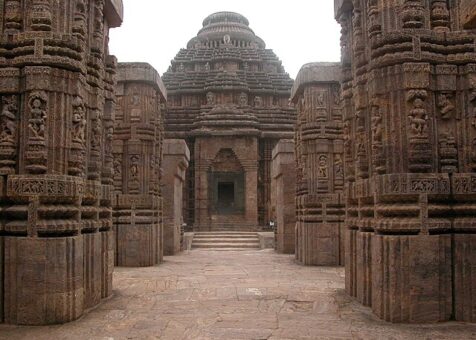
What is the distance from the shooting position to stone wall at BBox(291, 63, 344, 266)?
546 inches

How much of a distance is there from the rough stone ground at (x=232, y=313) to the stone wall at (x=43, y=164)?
18.8 inches

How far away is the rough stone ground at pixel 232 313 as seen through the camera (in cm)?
595

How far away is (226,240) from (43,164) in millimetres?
15479

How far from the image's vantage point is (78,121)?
7.02 metres

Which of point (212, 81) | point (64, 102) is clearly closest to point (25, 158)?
point (64, 102)

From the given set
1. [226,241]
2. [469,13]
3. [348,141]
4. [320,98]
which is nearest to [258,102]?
[226,241]

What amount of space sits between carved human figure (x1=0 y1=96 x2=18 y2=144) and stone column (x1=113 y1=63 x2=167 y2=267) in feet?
22.9

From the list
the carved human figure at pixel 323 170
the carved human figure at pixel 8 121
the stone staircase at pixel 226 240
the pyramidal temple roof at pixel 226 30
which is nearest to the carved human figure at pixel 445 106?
the carved human figure at pixel 8 121

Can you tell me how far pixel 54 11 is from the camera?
22.5ft

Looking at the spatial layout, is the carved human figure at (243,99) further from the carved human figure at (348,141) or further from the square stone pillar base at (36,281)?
the square stone pillar base at (36,281)

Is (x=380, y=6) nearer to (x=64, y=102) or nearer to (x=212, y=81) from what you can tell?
(x=64, y=102)

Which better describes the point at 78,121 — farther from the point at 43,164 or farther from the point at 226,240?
the point at 226,240

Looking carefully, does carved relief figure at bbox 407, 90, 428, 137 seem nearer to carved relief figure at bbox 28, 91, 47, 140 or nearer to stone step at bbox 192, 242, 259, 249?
carved relief figure at bbox 28, 91, 47, 140

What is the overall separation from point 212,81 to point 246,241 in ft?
33.5
